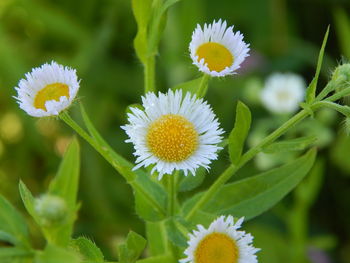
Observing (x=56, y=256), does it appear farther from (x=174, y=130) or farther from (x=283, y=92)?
(x=283, y=92)

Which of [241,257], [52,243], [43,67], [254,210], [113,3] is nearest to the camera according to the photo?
[52,243]

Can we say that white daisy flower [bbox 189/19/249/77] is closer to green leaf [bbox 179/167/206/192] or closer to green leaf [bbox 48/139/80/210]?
green leaf [bbox 179/167/206/192]

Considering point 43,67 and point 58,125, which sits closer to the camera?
point 43,67

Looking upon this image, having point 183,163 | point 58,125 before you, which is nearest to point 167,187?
point 183,163

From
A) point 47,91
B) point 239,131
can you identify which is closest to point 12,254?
point 47,91

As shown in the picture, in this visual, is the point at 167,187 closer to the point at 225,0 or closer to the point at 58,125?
the point at 58,125

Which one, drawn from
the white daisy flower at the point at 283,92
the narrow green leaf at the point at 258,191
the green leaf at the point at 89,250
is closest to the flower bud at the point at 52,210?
the green leaf at the point at 89,250

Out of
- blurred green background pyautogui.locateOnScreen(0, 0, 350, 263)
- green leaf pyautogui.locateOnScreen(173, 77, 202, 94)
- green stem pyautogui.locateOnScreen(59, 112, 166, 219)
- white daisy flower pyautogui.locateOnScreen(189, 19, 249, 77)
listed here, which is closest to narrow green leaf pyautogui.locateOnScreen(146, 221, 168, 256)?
green stem pyautogui.locateOnScreen(59, 112, 166, 219)
